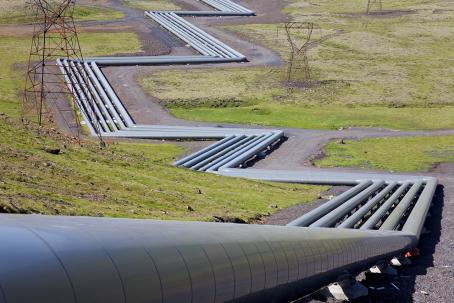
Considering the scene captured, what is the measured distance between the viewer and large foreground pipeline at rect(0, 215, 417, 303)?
8.98 m

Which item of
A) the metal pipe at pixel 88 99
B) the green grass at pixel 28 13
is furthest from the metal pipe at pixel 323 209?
the green grass at pixel 28 13

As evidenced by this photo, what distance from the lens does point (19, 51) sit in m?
115

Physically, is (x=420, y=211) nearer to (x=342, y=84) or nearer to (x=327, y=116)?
(x=327, y=116)

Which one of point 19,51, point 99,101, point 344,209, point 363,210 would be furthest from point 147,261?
point 19,51

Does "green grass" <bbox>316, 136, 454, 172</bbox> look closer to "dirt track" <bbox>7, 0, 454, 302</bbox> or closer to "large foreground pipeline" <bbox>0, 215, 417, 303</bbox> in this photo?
"dirt track" <bbox>7, 0, 454, 302</bbox>

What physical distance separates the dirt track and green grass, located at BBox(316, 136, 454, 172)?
179 cm

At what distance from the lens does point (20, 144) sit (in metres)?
41.4

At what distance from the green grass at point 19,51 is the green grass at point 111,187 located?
31.4 metres

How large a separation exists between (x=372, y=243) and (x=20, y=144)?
2179 centimetres

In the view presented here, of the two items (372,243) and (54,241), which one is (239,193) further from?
(54,241)

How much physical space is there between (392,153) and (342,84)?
113ft

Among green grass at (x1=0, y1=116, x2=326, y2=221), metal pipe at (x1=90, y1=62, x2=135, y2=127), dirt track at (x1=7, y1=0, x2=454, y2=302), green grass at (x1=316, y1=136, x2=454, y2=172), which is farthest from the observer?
metal pipe at (x1=90, y1=62, x2=135, y2=127)

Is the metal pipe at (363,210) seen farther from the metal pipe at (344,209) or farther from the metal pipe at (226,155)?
the metal pipe at (226,155)

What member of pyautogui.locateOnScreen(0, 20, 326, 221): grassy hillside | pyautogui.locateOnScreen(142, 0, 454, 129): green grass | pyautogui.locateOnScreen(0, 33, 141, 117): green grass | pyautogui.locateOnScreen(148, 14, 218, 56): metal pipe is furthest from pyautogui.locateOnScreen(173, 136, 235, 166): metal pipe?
pyautogui.locateOnScreen(148, 14, 218, 56): metal pipe
